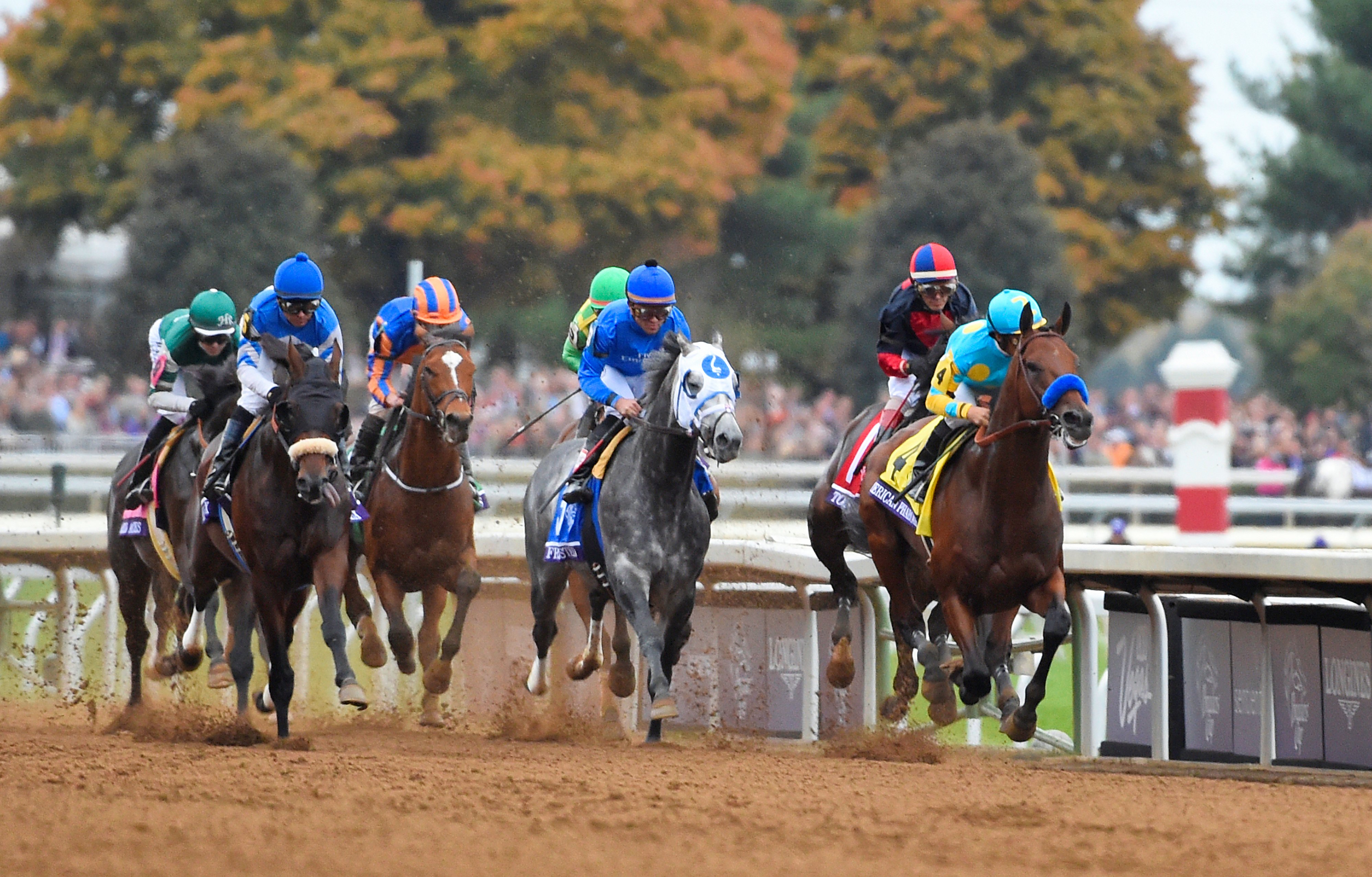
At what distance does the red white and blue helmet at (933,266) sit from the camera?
8516 millimetres

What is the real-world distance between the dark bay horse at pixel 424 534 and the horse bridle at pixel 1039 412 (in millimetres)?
2568

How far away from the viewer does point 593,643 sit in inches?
354

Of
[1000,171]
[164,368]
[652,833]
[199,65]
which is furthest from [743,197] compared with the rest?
[652,833]

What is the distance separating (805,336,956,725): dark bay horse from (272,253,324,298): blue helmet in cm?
239

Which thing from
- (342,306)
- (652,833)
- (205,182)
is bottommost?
(652,833)

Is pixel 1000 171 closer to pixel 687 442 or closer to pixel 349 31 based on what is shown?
pixel 349 31

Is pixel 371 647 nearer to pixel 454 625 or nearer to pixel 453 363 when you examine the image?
pixel 454 625

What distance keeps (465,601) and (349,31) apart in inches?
646

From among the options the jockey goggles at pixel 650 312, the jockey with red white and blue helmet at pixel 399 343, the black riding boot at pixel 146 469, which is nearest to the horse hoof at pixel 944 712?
the jockey goggles at pixel 650 312

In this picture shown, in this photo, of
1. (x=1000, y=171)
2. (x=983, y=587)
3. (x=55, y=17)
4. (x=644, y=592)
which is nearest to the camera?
(x=983, y=587)

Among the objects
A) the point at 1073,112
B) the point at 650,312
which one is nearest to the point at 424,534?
the point at 650,312

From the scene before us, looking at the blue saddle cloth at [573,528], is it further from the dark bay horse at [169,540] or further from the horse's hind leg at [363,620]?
the dark bay horse at [169,540]

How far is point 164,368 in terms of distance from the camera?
9617mm

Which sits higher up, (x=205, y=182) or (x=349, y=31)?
(x=349, y=31)
